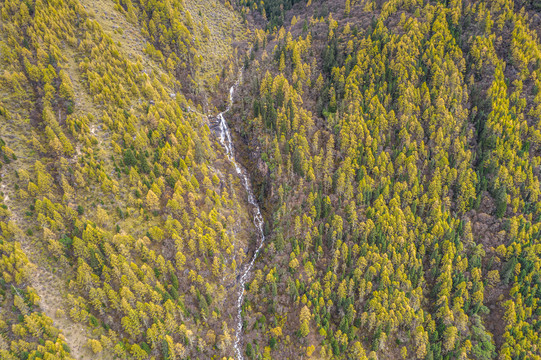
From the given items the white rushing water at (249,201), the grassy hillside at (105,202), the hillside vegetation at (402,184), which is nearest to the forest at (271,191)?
the grassy hillside at (105,202)

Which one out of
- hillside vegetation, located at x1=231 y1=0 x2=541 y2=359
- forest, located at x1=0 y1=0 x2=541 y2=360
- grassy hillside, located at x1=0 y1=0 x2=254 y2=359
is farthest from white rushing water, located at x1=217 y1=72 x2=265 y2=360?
hillside vegetation, located at x1=231 y1=0 x2=541 y2=359

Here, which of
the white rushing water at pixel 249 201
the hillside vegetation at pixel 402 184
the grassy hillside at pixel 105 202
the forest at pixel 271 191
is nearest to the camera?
the grassy hillside at pixel 105 202

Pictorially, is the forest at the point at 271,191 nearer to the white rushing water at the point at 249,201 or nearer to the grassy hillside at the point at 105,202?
the grassy hillside at the point at 105,202

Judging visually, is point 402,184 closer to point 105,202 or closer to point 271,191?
point 271,191

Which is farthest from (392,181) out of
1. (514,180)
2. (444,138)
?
(514,180)

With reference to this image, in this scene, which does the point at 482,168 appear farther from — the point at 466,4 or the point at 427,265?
the point at 466,4

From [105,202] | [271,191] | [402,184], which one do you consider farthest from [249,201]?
[402,184]
